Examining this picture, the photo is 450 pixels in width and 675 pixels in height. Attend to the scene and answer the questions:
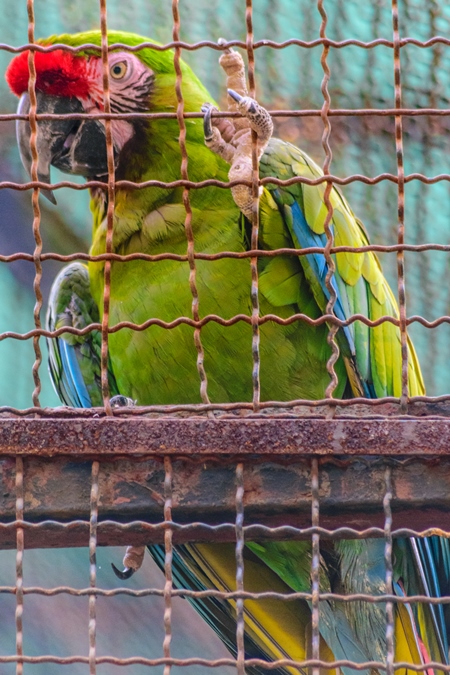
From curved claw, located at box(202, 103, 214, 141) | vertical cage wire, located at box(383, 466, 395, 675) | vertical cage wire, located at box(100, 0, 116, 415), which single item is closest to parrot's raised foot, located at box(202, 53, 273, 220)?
curved claw, located at box(202, 103, 214, 141)

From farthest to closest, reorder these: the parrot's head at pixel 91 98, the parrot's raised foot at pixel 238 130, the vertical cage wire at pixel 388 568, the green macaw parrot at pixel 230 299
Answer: the parrot's head at pixel 91 98 → the green macaw parrot at pixel 230 299 → the parrot's raised foot at pixel 238 130 → the vertical cage wire at pixel 388 568

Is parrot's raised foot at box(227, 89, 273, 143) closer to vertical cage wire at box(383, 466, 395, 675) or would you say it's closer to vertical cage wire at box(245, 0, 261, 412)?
vertical cage wire at box(245, 0, 261, 412)

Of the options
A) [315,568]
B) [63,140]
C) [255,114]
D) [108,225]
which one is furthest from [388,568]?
[63,140]

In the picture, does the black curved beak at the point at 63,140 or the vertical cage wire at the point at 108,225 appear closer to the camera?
the vertical cage wire at the point at 108,225

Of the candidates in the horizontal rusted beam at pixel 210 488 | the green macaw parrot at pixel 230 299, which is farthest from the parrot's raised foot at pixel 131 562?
the horizontal rusted beam at pixel 210 488

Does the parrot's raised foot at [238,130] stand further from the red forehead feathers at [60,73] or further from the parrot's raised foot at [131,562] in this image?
the parrot's raised foot at [131,562]

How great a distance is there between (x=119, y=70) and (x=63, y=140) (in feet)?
0.64

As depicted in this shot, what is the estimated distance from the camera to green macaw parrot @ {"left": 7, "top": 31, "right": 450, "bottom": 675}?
1587mm

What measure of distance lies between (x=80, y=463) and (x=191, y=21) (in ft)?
5.65

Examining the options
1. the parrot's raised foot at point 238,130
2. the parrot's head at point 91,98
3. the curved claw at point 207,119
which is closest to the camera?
the curved claw at point 207,119

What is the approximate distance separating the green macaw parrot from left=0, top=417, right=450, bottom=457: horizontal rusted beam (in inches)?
23.8

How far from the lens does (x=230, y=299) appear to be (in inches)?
63.9

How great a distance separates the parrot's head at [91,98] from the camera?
1689 mm

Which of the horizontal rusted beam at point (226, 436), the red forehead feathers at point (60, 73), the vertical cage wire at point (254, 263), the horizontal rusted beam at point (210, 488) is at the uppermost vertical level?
the red forehead feathers at point (60, 73)
